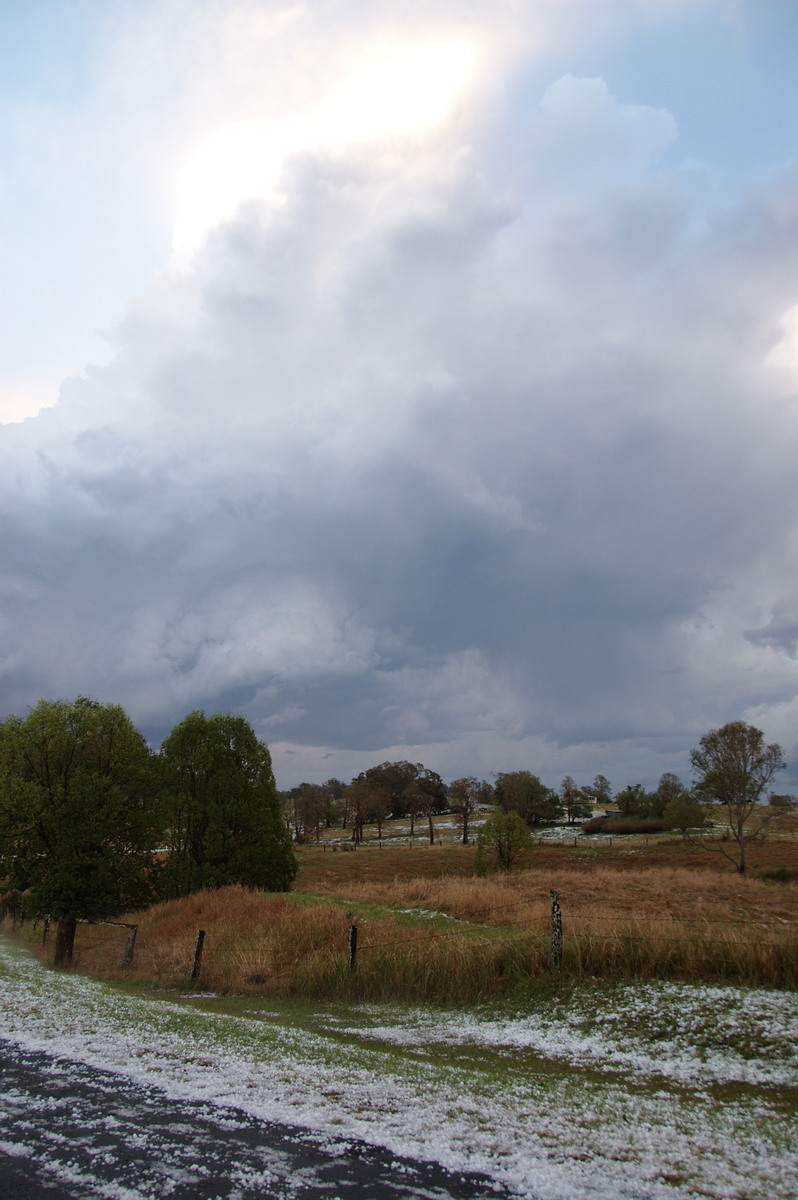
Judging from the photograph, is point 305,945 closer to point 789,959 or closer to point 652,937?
point 652,937

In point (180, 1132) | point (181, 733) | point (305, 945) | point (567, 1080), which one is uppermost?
point (181, 733)

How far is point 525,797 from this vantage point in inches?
3553

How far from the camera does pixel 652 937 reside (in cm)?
1218

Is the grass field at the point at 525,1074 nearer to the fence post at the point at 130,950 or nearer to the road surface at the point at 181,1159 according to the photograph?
the road surface at the point at 181,1159

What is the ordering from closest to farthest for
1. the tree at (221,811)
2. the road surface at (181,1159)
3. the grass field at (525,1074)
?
the road surface at (181,1159) < the grass field at (525,1074) < the tree at (221,811)

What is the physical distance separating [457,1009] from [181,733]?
22.3 metres

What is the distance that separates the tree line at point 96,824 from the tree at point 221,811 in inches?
2.6

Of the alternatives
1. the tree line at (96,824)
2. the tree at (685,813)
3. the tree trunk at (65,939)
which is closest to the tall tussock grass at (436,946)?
the tree trunk at (65,939)

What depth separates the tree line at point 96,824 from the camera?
23.2 m

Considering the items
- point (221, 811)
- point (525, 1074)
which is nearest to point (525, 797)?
point (221, 811)

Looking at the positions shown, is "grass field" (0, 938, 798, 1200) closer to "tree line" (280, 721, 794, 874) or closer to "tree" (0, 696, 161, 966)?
"tree" (0, 696, 161, 966)

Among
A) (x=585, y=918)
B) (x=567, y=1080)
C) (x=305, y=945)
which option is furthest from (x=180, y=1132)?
(x=305, y=945)

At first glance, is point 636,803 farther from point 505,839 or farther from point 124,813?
point 124,813

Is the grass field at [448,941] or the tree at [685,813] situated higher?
the grass field at [448,941]
